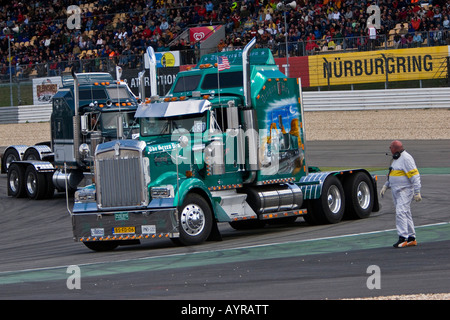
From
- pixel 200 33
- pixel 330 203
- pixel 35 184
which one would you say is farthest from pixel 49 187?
pixel 200 33

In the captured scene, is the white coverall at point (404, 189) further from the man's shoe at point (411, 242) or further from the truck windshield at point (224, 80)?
the truck windshield at point (224, 80)

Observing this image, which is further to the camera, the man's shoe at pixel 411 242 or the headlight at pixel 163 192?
the headlight at pixel 163 192

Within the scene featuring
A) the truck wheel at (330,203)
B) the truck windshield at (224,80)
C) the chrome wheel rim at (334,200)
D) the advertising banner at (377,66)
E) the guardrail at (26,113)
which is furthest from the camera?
the guardrail at (26,113)

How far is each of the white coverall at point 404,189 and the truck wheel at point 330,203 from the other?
360cm

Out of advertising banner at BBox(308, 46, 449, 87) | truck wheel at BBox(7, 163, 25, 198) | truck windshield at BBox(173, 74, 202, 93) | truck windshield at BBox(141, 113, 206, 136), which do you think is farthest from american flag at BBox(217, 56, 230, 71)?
advertising banner at BBox(308, 46, 449, 87)

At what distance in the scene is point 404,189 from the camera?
13.2 m

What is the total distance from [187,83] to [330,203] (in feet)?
12.0

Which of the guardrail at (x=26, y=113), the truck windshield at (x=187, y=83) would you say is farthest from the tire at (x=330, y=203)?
the guardrail at (x=26, y=113)

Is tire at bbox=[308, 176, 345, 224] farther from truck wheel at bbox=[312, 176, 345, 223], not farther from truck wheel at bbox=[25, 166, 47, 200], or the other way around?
truck wheel at bbox=[25, 166, 47, 200]

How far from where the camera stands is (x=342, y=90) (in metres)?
37.5

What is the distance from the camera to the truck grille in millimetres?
14305

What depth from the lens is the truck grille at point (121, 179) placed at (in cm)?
1430

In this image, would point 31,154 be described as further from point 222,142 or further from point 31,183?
point 222,142
